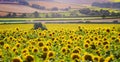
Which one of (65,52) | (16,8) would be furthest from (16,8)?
(65,52)

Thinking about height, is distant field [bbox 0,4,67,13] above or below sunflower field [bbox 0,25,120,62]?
below

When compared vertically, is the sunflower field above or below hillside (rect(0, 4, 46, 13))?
above

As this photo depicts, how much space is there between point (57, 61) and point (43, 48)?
2392 millimetres

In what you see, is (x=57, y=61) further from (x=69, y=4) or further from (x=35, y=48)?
(x=69, y=4)

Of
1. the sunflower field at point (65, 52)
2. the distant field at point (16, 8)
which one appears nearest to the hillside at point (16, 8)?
the distant field at point (16, 8)

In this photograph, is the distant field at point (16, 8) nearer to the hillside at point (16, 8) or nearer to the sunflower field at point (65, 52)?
the hillside at point (16, 8)

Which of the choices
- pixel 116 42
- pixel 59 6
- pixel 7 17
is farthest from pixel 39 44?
pixel 59 6

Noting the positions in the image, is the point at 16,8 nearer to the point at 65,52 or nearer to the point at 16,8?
the point at 16,8

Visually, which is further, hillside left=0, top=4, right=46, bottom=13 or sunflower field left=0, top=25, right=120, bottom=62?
hillside left=0, top=4, right=46, bottom=13

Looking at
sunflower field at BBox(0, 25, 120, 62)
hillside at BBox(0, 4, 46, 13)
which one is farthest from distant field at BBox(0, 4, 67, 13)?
sunflower field at BBox(0, 25, 120, 62)

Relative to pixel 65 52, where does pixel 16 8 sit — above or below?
below

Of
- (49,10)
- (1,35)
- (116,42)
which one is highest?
(116,42)

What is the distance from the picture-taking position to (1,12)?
66125mm

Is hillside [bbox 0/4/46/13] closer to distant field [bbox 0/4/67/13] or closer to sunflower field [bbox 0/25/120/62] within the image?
distant field [bbox 0/4/67/13]
